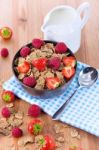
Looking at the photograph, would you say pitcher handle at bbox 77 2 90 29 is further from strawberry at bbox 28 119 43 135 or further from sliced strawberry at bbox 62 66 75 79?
strawberry at bbox 28 119 43 135

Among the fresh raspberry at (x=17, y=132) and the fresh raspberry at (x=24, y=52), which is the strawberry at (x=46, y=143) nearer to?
the fresh raspberry at (x=17, y=132)

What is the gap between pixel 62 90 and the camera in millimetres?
1029

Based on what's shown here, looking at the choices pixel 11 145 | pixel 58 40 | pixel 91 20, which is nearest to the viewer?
pixel 11 145

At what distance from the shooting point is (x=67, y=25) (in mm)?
1124

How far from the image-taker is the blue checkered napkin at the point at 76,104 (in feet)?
3.26

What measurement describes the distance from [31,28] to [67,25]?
16cm

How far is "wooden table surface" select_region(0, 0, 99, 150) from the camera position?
1117mm

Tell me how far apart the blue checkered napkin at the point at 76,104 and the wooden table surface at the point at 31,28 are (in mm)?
19

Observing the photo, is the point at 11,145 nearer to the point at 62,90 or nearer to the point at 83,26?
the point at 62,90

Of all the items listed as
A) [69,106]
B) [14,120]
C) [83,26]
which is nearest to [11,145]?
[14,120]

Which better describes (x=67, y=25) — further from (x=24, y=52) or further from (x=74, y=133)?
(x=74, y=133)

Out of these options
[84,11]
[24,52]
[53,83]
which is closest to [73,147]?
[53,83]

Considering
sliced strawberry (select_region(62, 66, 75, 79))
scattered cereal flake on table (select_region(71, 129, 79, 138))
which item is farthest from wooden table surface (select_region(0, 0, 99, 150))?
sliced strawberry (select_region(62, 66, 75, 79))

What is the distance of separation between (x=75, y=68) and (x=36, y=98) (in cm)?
13
